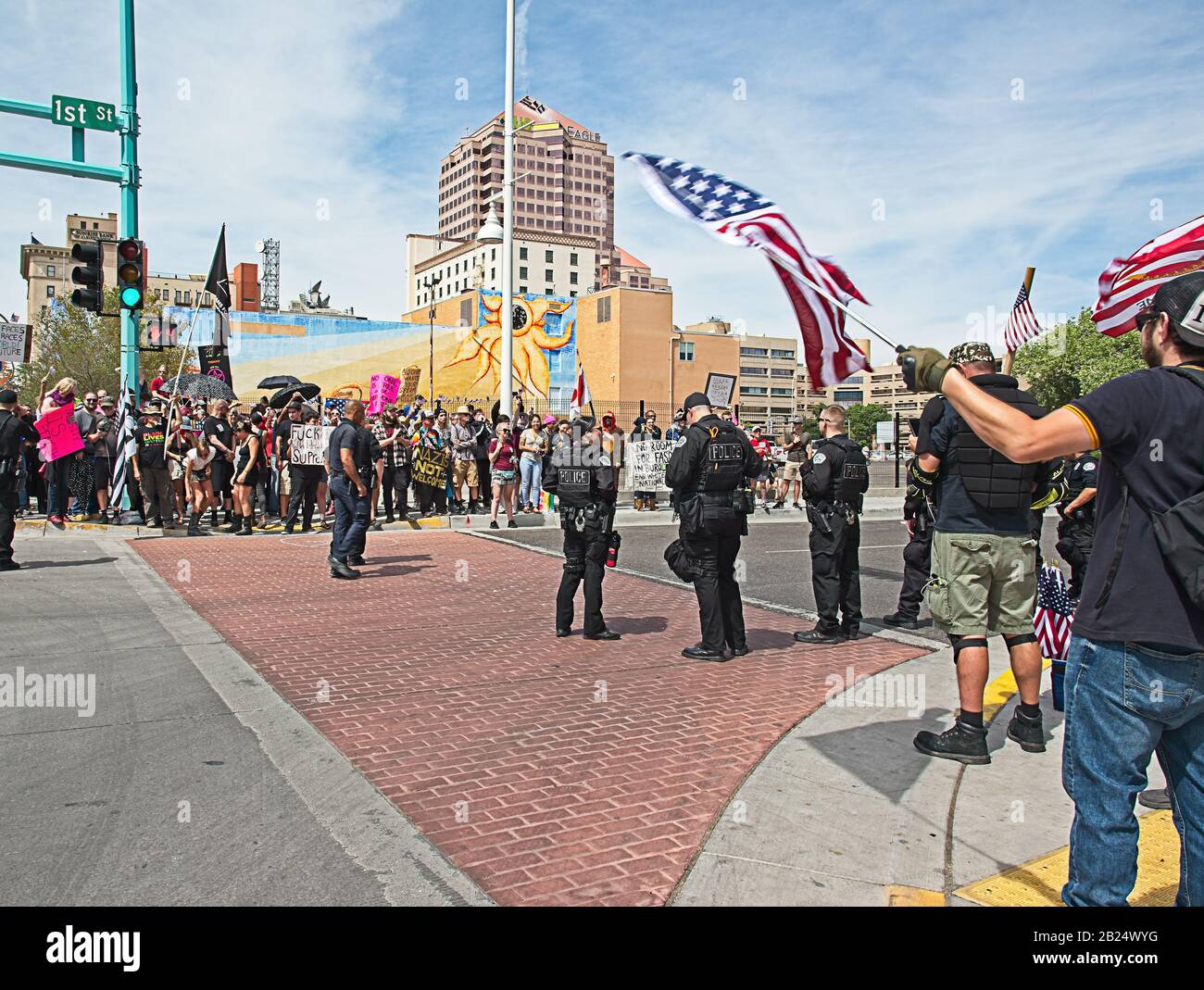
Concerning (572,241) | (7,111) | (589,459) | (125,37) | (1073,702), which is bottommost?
(1073,702)

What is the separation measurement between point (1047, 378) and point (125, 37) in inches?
2999

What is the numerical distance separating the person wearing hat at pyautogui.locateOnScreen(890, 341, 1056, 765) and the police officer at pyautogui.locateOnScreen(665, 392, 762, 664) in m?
2.11

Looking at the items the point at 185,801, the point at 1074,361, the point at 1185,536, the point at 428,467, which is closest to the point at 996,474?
the point at 1185,536

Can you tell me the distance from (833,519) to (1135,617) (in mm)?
5206

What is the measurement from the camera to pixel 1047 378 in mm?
76500

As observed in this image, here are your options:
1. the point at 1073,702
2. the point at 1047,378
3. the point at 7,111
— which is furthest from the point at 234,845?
the point at 1047,378

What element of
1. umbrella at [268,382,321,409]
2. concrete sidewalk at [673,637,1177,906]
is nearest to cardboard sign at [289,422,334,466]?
umbrella at [268,382,321,409]

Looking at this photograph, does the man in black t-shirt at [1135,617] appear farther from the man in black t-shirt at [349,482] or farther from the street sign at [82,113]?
the street sign at [82,113]

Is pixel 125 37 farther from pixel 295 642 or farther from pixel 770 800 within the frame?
pixel 770 800

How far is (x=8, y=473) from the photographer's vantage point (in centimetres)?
1060

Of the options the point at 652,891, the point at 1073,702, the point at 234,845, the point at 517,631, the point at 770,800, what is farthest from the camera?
the point at 517,631

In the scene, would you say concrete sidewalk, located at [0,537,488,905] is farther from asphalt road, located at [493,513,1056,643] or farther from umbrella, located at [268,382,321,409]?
umbrella, located at [268,382,321,409]

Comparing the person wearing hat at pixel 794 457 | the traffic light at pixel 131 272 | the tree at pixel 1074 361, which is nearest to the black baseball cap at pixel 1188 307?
the traffic light at pixel 131 272

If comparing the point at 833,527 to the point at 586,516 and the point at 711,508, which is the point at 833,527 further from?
the point at 586,516
